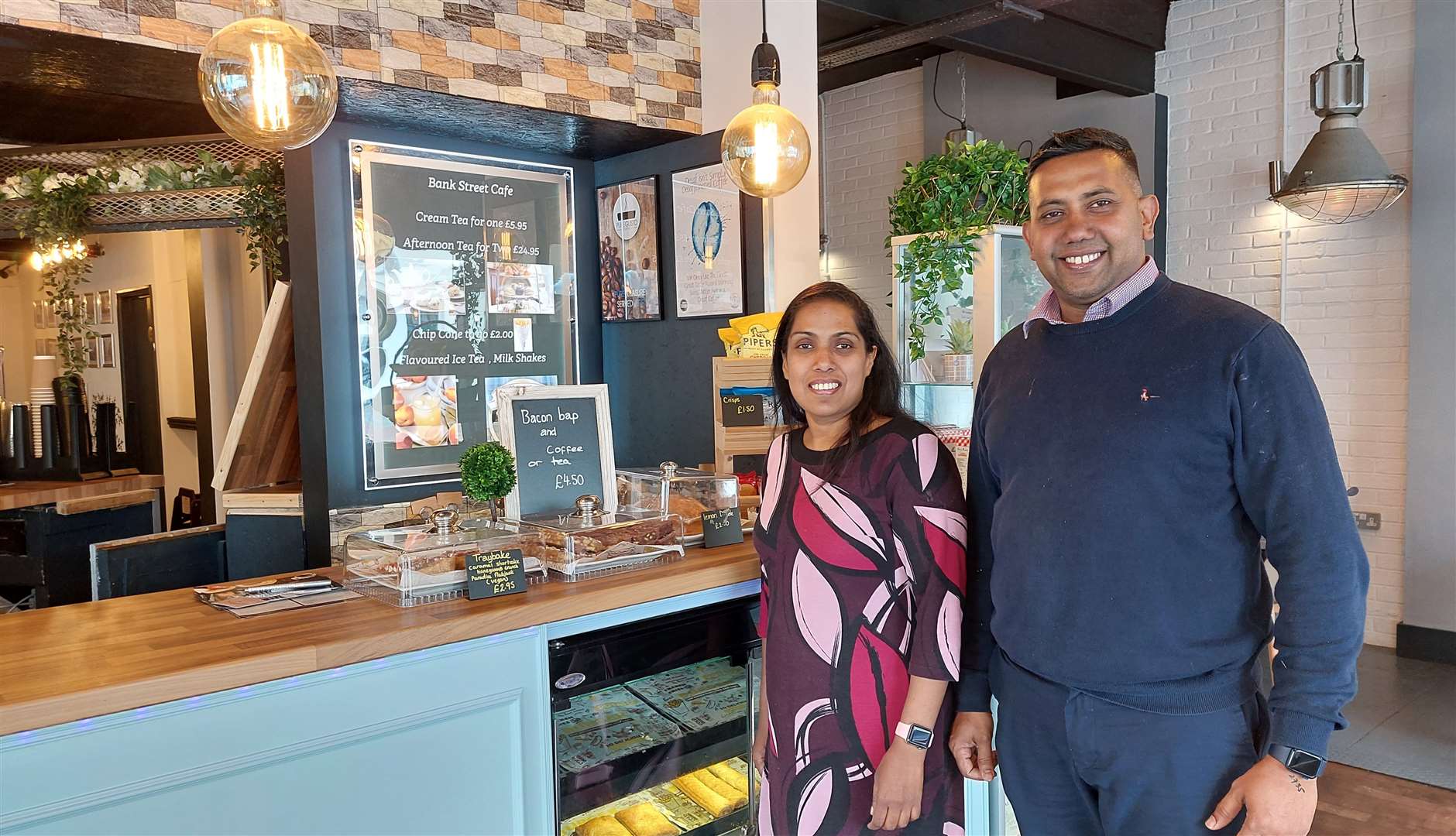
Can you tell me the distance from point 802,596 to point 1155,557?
2.10 ft

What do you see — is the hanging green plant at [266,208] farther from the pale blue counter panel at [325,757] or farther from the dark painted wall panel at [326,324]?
the pale blue counter panel at [325,757]

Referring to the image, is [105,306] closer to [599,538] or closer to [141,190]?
[141,190]

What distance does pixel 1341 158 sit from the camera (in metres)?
4.54

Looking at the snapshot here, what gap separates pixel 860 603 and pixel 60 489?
17.6 feet

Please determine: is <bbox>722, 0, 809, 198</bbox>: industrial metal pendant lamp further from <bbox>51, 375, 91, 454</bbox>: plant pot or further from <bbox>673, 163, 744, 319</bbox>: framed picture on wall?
<bbox>51, 375, 91, 454</bbox>: plant pot

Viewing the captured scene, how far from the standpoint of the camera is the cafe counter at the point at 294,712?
4.86 ft

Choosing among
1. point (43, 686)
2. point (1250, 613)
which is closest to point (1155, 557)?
point (1250, 613)

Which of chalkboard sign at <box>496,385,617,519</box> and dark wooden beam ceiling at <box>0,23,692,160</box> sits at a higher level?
dark wooden beam ceiling at <box>0,23,692,160</box>

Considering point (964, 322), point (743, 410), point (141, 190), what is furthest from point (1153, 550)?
point (141, 190)

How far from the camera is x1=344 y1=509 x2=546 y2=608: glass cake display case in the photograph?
79.2 inches

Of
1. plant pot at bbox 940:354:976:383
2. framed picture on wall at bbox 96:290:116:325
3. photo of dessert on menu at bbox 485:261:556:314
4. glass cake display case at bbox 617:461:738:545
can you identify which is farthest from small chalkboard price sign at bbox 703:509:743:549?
framed picture on wall at bbox 96:290:116:325

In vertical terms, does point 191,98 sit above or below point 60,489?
above

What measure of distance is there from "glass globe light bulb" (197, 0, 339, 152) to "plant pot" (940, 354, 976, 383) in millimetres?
2085

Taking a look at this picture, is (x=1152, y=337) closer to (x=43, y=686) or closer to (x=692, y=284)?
(x=43, y=686)
